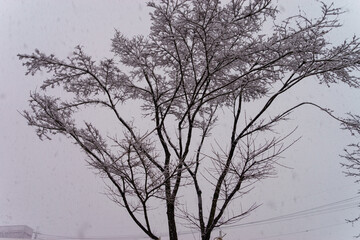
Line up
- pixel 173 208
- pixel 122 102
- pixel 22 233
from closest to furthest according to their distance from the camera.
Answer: pixel 173 208 < pixel 122 102 < pixel 22 233

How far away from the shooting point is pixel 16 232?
1329 inches

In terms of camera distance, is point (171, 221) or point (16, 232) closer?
point (171, 221)

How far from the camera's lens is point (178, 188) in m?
6.88

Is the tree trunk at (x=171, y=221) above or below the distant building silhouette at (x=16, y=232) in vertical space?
below

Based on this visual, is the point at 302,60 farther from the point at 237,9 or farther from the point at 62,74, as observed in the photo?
the point at 62,74

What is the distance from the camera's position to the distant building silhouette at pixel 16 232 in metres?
33.4

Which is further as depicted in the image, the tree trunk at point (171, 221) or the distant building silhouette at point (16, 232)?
the distant building silhouette at point (16, 232)

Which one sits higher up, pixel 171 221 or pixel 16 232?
pixel 16 232

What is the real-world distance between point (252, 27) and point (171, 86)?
2.49 m

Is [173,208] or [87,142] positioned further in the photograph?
[173,208]

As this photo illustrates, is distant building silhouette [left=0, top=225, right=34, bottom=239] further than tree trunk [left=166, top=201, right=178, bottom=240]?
Yes

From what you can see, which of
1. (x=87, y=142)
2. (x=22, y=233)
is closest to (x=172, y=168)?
(x=87, y=142)

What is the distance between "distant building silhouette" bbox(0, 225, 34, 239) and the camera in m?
33.4

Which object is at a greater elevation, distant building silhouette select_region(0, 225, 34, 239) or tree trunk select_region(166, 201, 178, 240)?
distant building silhouette select_region(0, 225, 34, 239)
